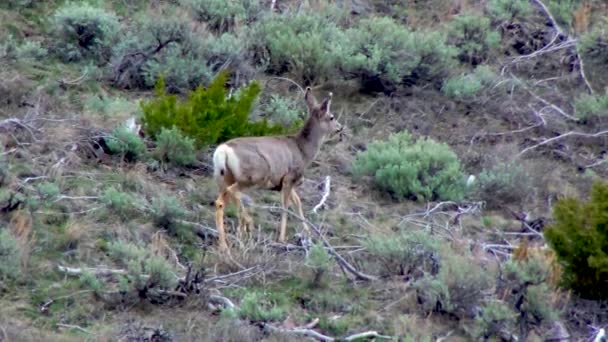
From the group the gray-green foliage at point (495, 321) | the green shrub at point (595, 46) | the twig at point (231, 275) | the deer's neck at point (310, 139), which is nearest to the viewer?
the gray-green foliage at point (495, 321)

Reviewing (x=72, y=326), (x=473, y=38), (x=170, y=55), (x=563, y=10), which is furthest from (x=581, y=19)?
(x=72, y=326)

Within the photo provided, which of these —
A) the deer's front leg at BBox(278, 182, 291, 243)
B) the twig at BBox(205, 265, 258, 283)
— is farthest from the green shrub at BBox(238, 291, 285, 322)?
the deer's front leg at BBox(278, 182, 291, 243)

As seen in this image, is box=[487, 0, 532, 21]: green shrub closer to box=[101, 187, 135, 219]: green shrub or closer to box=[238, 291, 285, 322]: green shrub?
box=[101, 187, 135, 219]: green shrub

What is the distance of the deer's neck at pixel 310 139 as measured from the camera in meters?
12.8

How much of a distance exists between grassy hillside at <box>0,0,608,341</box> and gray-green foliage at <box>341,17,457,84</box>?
0.03 m

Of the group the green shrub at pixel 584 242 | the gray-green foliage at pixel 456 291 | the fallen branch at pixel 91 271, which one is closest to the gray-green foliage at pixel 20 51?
the fallen branch at pixel 91 271

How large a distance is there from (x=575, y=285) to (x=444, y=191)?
9.78ft

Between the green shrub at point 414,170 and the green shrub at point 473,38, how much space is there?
134 inches

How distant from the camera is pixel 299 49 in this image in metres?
16.4

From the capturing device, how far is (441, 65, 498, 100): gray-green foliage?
16562 millimetres

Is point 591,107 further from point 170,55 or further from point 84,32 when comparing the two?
point 84,32

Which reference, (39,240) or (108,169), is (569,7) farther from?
(39,240)

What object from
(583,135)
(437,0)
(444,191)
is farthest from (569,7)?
(444,191)

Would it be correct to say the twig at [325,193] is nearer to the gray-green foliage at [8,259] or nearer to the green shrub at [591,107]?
the gray-green foliage at [8,259]
